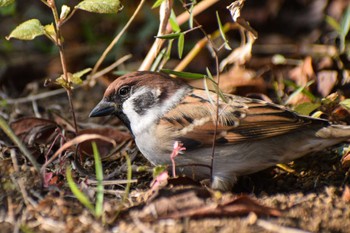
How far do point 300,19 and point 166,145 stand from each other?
9.29ft

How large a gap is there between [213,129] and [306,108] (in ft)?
2.25

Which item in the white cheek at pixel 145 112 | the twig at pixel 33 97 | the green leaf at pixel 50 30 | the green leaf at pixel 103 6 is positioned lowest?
the twig at pixel 33 97

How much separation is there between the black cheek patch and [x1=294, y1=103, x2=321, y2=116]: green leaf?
0.89 metres

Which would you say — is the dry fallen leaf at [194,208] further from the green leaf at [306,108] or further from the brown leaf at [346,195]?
the green leaf at [306,108]

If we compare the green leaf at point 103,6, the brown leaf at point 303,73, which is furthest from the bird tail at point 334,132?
the green leaf at point 103,6

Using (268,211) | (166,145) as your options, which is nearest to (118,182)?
(166,145)

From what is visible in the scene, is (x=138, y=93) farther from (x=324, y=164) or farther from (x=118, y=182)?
(x=324, y=164)

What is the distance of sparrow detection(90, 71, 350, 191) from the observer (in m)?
3.72

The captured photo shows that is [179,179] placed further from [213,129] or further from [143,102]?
[143,102]

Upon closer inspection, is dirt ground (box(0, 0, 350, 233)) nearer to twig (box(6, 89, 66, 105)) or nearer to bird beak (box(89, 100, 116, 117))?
twig (box(6, 89, 66, 105))

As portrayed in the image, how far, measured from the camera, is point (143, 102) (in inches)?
154

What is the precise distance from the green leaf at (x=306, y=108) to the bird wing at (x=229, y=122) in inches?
9.0

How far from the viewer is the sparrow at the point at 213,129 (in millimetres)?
3717

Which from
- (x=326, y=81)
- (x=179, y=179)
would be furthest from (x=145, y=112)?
(x=326, y=81)
